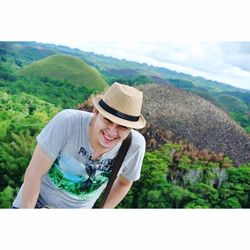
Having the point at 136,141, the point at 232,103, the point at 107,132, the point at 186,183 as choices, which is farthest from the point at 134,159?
the point at 232,103

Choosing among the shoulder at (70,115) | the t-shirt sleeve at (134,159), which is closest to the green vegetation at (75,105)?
the t-shirt sleeve at (134,159)

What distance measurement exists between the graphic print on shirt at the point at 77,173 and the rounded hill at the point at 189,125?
1295mm

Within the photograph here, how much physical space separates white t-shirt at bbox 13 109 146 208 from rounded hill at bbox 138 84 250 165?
1241 mm

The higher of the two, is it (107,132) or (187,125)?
(107,132)

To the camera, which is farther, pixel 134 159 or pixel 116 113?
pixel 134 159

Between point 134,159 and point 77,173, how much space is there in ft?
0.89

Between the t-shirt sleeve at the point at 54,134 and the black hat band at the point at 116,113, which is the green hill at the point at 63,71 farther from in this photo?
the t-shirt sleeve at the point at 54,134

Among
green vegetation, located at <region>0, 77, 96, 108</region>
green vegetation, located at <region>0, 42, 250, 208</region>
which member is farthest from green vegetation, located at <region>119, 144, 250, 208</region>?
green vegetation, located at <region>0, 77, 96, 108</region>

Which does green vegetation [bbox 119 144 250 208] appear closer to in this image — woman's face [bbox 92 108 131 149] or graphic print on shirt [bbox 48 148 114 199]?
graphic print on shirt [bbox 48 148 114 199]

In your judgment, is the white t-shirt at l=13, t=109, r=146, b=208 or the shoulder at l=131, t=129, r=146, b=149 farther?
the shoulder at l=131, t=129, r=146, b=149

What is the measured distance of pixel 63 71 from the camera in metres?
3.48

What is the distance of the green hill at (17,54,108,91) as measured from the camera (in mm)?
3473

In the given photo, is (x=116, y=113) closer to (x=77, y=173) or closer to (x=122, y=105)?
(x=122, y=105)
